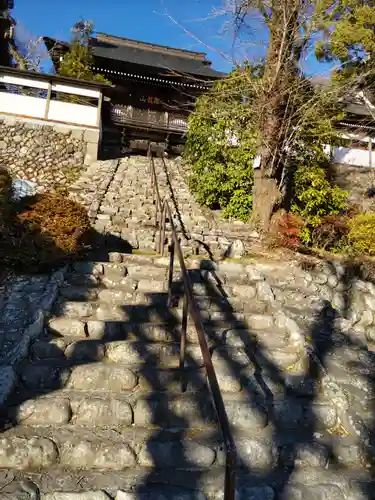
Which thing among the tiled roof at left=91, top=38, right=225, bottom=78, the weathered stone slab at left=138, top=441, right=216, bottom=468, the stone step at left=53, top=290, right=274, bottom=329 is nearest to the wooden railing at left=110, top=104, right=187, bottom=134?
the tiled roof at left=91, top=38, right=225, bottom=78

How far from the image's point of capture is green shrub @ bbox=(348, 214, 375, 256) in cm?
764

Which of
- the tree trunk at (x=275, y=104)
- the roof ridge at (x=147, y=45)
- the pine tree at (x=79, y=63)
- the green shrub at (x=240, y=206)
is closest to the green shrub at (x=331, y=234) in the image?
the tree trunk at (x=275, y=104)

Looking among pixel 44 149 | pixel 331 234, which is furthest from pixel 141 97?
pixel 331 234

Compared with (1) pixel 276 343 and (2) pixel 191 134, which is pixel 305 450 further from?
(2) pixel 191 134

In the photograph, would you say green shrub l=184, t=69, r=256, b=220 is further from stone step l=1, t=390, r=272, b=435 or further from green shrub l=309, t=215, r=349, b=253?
stone step l=1, t=390, r=272, b=435

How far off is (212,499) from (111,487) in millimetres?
611

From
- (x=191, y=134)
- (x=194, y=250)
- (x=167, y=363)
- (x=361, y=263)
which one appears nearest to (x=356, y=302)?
(x=361, y=263)

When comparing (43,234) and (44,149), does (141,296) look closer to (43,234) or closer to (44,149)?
(43,234)

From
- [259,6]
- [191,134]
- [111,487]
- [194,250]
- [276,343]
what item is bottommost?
[111,487]

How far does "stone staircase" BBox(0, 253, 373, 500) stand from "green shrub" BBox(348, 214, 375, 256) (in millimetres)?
4466

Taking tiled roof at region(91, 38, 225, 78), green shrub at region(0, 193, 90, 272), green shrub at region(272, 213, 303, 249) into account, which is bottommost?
green shrub at region(0, 193, 90, 272)

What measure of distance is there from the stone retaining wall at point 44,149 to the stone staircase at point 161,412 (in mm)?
9329

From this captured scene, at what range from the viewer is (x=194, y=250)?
20.4ft

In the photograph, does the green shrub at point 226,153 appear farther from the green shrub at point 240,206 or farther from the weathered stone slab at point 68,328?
the weathered stone slab at point 68,328
